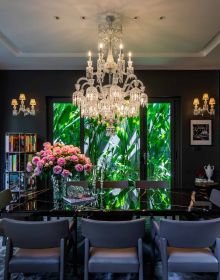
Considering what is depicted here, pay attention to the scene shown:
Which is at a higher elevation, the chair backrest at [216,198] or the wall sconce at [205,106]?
the wall sconce at [205,106]

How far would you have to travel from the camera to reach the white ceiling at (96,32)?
3008 millimetres

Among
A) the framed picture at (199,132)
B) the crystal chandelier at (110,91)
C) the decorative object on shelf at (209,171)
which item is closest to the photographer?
the crystal chandelier at (110,91)

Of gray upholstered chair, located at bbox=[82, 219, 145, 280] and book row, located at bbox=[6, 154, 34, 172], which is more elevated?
book row, located at bbox=[6, 154, 34, 172]

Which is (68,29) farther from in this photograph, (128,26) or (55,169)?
(55,169)

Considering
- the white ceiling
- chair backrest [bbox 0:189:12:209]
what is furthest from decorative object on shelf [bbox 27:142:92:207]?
the white ceiling

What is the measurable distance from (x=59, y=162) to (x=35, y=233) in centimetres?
92

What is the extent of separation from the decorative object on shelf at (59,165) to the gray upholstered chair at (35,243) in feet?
2.20

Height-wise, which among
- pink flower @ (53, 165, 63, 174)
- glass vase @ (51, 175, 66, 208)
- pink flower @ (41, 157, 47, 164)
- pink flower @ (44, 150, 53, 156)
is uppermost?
pink flower @ (44, 150, 53, 156)

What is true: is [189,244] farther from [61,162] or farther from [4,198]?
[4,198]

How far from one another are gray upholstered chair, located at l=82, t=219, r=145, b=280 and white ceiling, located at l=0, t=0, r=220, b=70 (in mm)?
2329

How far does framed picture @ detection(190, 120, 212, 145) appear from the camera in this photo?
5.40 m

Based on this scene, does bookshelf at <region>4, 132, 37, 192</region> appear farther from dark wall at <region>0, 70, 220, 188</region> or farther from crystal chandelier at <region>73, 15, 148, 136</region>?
crystal chandelier at <region>73, 15, 148, 136</region>

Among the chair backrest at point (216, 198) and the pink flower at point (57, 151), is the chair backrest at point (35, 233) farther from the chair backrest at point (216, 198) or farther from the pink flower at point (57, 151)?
the chair backrest at point (216, 198)

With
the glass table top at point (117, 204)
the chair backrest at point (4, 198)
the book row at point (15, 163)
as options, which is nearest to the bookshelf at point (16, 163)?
the book row at point (15, 163)
